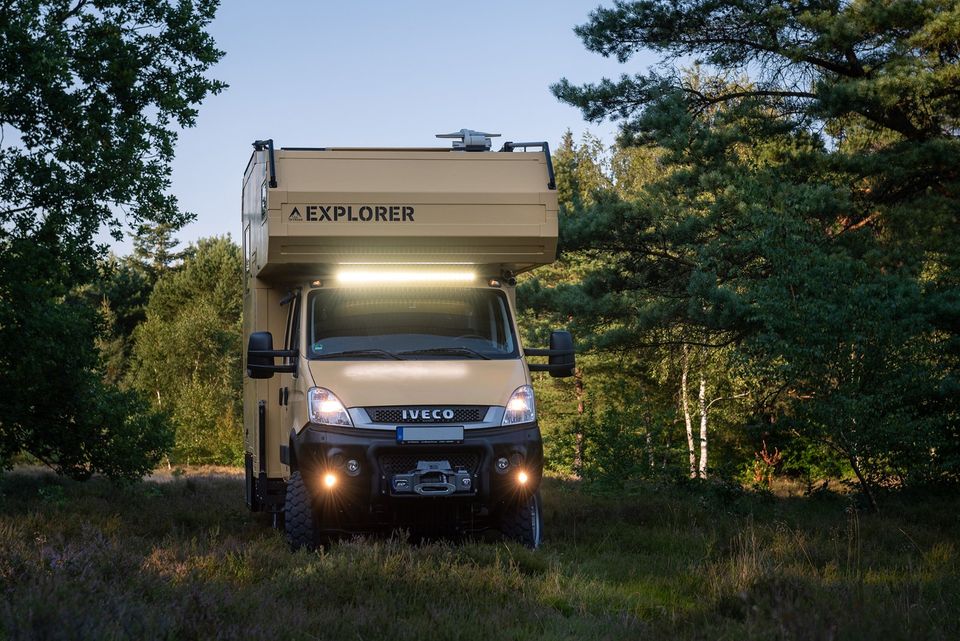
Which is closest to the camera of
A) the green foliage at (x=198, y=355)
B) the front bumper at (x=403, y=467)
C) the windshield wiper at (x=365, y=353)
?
the front bumper at (x=403, y=467)

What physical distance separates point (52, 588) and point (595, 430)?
32.7 ft

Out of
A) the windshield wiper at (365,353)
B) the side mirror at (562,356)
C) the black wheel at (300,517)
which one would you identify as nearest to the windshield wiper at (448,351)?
the windshield wiper at (365,353)

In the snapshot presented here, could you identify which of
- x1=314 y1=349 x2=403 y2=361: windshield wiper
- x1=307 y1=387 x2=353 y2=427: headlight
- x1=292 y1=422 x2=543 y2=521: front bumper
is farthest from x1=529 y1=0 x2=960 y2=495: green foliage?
x1=307 y1=387 x2=353 y2=427: headlight

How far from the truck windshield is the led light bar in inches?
3.9

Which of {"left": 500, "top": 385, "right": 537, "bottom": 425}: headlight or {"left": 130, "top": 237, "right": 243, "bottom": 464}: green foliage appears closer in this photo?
{"left": 500, "top": 385, "right": 537, "bottom": 425}: headlight

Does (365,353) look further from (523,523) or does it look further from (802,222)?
(802,222)

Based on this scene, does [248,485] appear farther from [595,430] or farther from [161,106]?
[161,106]

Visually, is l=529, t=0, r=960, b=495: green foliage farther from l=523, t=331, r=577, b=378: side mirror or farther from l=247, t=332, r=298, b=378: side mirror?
l=247, t=332, r=298, b=378: side mirror

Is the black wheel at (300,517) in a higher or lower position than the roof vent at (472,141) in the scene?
lower

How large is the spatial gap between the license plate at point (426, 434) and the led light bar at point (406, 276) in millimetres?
1805

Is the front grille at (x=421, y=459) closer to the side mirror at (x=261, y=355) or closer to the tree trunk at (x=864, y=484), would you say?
the side mirror at (x=261, y=355)

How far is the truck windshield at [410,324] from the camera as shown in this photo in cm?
1001

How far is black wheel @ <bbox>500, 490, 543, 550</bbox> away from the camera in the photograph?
993 centimetres

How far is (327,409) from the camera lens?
9.33m
